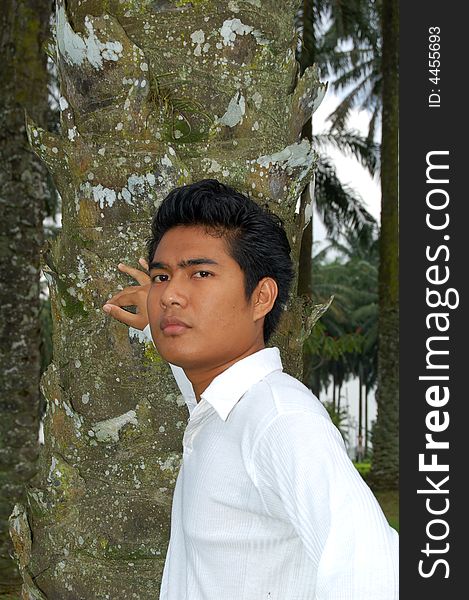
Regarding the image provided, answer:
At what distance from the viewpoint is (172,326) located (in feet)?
6.81

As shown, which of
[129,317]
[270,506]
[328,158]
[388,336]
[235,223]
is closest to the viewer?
[270,506]

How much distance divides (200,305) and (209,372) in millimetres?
176

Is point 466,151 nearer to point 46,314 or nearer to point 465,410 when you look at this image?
point 465,410

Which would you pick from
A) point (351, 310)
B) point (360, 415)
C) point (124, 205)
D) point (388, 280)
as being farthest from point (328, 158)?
point (351, 310)

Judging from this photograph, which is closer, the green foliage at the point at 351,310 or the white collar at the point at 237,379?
the white collar at the point at 237,379

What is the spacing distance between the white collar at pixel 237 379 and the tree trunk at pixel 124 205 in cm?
59

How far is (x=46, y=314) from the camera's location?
73.2ft

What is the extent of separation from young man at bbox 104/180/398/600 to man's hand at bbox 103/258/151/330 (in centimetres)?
27

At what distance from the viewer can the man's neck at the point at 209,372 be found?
2.13 metres

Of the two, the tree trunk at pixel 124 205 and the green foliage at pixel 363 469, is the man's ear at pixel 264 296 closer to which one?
the tree trunk at pixel 124 205

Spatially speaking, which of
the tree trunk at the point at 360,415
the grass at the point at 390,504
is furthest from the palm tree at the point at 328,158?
the tree trunk at the point at 360,415

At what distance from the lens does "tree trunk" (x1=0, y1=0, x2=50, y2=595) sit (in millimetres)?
7055

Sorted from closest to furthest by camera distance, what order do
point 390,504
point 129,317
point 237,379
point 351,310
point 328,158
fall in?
point 237,379, point 129,317, point 390,504, point 328,158, point 351,310

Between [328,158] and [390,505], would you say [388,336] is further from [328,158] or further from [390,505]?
[328,158]
